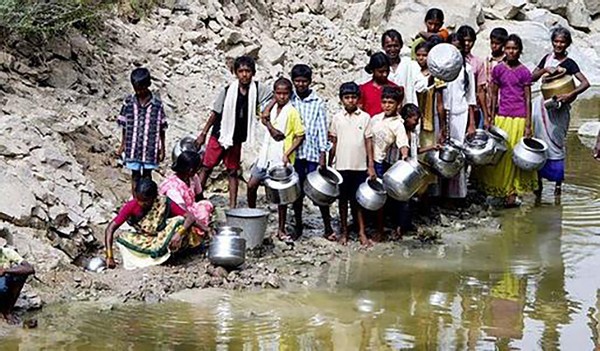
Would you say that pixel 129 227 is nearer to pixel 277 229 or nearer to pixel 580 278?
pixel 277 229

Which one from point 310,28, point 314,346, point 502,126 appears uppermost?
point 310,28

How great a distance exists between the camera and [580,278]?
24.9 ft

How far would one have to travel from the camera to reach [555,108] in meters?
10.0

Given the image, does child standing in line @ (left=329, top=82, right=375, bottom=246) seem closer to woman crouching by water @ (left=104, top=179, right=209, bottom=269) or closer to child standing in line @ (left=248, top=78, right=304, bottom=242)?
child standing in line @ (left=248, top=78, right=304, bottom=242)

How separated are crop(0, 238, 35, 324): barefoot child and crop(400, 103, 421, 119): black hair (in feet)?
11.7

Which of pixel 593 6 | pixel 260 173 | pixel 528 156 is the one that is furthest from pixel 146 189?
pixel 593 6

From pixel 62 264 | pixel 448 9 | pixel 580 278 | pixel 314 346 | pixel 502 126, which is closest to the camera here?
pixel 314 346

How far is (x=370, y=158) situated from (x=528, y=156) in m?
2.18

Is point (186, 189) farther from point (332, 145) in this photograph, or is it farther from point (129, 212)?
point (332, 145)

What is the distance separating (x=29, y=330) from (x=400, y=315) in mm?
2326

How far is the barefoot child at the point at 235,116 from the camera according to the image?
8297mm

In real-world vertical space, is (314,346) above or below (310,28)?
below

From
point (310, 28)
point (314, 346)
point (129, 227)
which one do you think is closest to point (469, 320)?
point (314, 346)

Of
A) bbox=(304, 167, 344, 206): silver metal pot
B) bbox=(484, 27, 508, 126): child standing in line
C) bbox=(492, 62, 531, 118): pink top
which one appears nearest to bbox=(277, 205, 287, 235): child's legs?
bbox=(304, 167, 344, 206): silver metal pot
